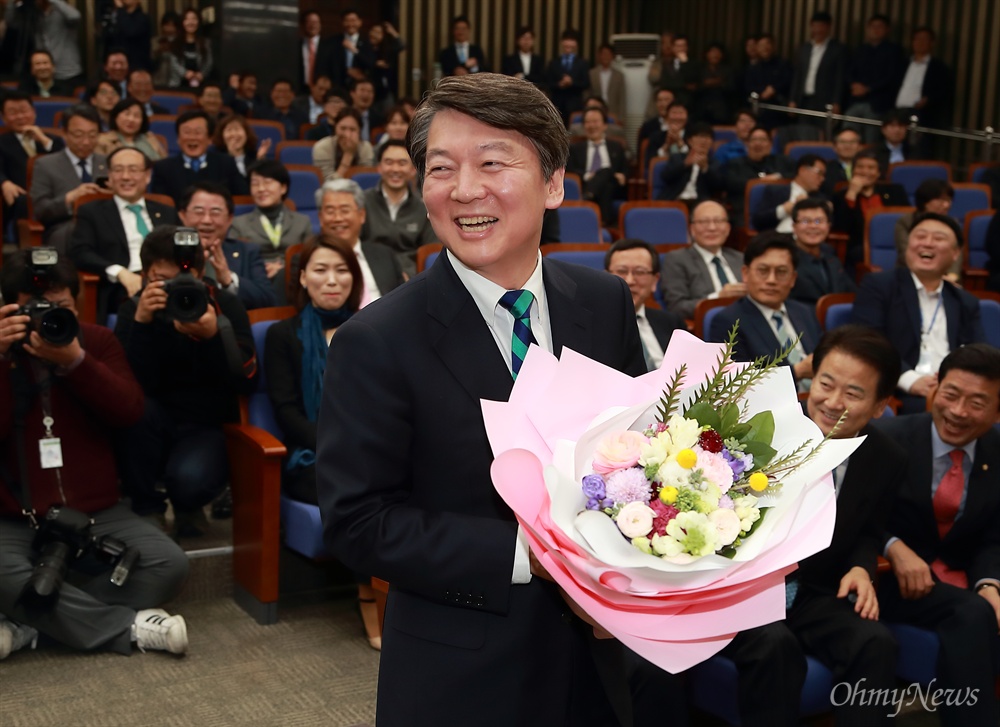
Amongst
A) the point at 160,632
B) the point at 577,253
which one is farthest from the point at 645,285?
the point at 160,632

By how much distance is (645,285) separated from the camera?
3805 millimetres

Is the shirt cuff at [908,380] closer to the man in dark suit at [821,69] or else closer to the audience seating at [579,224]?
the audience seating at [579,224]

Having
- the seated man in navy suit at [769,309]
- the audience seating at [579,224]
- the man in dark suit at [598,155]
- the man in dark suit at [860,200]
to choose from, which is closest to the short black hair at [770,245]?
the seated man in navy suit at [769,309]

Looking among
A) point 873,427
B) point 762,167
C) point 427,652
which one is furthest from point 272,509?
point 762,167

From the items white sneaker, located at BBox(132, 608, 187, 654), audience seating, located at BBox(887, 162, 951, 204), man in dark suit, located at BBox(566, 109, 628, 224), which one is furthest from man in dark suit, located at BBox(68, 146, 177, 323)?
audience seating, located at BBox(887, 162, 951, 204)

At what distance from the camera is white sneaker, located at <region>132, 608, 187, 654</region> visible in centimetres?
268

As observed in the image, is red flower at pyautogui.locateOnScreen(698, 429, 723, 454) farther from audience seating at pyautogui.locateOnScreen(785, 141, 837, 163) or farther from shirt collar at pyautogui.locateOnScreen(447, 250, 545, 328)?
audience seating at pyautogui.locateOnScreen(785, 141, 837, 163)

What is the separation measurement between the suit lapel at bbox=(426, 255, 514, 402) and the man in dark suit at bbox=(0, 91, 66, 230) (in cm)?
520

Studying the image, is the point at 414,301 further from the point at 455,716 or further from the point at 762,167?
the point at 762,167

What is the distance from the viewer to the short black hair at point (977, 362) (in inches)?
101

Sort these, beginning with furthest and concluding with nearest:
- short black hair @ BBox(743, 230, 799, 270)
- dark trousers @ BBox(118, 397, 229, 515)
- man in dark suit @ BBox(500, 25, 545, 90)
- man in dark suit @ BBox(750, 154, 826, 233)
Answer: man in dark suit @ BBox(500, 25, 545, 90), man in dark suit @ BBox(750, 154, 826, 233), short black hair @ BBox(743, 230, 799, 270), dark trousers @ BBox(118, 397, 229, 515)

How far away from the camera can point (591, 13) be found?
11500 millimetres

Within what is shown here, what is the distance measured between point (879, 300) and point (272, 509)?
2407 millimetres

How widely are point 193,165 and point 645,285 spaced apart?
288 cm
